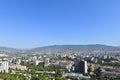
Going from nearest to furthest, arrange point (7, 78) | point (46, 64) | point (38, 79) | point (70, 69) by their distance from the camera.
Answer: point (38, 79) → point (7, 78) → point (70, 69) → point (46, 64)

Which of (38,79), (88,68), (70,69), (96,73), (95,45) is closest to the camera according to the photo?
(38,79)

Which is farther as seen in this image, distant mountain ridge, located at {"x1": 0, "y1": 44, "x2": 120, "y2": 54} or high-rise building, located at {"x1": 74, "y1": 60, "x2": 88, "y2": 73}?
distant mountain ridge, located at {"x1": 0, "y1": 44, "x2": 120, "y2": 54}

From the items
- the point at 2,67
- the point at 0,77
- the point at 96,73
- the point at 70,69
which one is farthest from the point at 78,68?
the point at 0,77

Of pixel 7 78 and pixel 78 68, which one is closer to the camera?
pixel 7 78

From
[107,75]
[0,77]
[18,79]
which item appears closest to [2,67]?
[0,77]

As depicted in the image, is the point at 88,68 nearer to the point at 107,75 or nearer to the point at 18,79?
the point at 107,75

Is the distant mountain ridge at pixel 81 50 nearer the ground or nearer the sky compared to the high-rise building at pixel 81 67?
nearer the sky

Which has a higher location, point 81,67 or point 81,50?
point 81,50

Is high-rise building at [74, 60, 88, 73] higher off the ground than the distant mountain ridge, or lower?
lower

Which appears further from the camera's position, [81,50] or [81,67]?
[81,50]

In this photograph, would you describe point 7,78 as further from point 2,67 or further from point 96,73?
point 96,73

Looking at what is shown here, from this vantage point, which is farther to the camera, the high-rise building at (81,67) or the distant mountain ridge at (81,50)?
the distant mountain ridge at (81,50)
